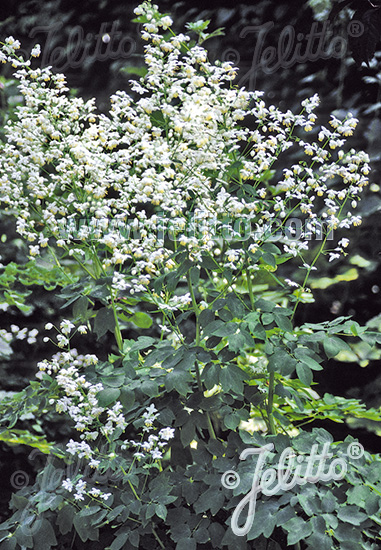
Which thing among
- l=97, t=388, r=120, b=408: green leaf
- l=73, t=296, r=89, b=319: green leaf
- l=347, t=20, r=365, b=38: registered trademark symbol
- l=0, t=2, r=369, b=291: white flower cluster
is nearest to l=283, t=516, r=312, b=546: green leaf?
l=97, t=388, r=120, b=408: green leaf

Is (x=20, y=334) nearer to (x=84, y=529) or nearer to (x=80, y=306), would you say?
(x=80, y=306)

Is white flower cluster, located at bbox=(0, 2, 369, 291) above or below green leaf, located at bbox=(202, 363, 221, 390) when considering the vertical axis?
above

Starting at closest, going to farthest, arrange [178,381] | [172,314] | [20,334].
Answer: [178,381]
[172,314]
[20,334]

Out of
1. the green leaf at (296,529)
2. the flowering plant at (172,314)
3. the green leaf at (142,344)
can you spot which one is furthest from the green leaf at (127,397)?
the green leaf at (296,529)

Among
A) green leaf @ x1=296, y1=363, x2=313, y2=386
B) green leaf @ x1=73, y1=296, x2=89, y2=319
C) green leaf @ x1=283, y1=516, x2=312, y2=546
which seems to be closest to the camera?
green leaf @ x1=283, y1=516, x2=312, y2=546

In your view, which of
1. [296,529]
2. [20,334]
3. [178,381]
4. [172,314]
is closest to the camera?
[296,529]

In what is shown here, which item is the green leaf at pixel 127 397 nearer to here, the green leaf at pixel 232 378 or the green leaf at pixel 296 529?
the green leaf at pixel 232 378

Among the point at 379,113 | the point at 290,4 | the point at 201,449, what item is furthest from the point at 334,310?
the point at 290,4

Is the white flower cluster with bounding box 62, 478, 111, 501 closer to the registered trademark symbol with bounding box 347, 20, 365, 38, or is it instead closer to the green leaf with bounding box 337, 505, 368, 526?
the green leaf with bounding box 337, 505, 368, 526

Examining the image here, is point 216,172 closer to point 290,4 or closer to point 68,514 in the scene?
point 68,514

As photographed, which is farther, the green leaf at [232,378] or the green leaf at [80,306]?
the green leaf at [80,306]

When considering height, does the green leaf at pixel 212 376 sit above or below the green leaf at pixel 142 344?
above

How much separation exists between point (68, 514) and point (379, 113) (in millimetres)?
1573

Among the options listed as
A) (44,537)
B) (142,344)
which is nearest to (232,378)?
(142,344)
